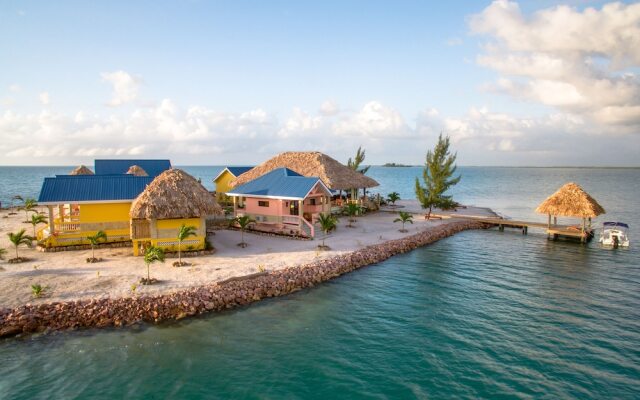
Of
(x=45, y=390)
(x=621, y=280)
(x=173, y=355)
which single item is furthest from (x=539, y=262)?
(x=45, y=390)

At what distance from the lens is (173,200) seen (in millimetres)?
23656

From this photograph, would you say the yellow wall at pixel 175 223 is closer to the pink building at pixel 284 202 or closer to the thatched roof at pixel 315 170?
the pink building at pixel 284 202

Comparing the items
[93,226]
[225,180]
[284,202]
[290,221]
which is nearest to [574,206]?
[290,221]

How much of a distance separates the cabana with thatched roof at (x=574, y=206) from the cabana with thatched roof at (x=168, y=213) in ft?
95.3

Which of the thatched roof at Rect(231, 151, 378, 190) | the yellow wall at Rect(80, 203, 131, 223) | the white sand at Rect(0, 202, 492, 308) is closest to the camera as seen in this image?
the white sand at Rect(0, 202, 492, 308)

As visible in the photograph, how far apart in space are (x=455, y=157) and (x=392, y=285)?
77.6 feet

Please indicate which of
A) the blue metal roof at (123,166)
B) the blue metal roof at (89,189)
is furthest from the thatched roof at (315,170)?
the blue metal roof at (89,189)

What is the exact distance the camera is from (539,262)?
27.5m

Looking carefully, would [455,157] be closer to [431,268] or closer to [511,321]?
[431,268]

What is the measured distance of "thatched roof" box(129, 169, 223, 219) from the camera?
22938mm

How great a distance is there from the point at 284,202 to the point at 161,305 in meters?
15.6

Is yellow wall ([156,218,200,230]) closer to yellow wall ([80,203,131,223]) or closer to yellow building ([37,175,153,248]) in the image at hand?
yellow building ([37,175,153,248])

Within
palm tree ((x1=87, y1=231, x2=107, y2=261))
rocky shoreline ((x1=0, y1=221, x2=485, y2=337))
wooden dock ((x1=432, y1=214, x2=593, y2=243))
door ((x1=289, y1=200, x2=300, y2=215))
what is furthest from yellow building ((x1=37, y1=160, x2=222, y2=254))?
wooden dock ((x1=432, y1=214, x2=593, y2=243))

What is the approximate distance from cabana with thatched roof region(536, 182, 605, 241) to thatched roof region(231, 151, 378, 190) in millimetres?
17669
